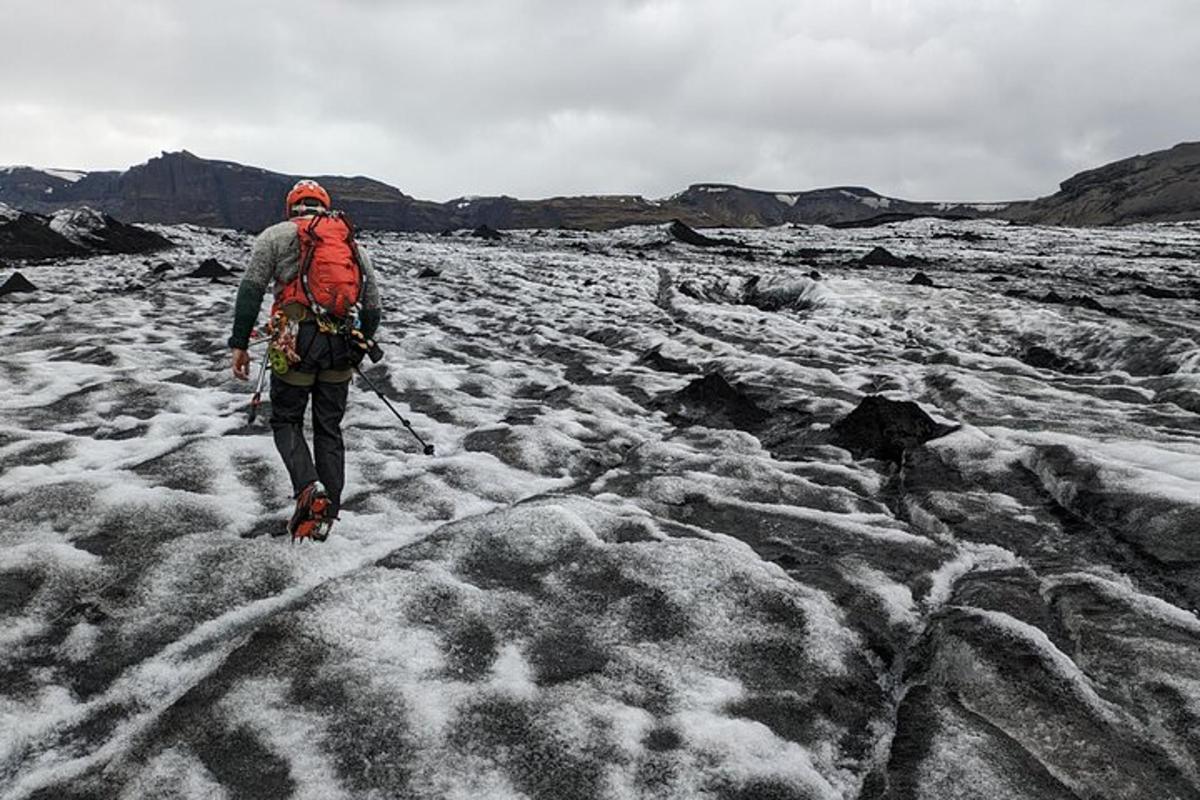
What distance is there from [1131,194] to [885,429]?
126 m

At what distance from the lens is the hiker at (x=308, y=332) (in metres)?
5.45

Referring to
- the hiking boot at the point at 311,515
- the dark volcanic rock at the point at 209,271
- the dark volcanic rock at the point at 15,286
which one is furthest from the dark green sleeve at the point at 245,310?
the dark volcanic rock at the point at 209,271

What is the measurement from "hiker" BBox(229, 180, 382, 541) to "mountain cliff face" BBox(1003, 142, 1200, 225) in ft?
362

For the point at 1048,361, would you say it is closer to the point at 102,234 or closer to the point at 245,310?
the point at 245,310

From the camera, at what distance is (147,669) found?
164 inches

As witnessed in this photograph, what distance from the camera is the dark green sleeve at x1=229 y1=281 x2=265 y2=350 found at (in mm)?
5410

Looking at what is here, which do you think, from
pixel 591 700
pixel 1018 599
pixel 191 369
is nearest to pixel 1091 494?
pixel 1018 599

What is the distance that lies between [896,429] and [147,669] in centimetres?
736

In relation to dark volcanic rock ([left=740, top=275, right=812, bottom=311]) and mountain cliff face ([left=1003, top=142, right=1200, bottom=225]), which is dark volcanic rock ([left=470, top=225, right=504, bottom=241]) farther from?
mountain cliff face ([left=1003, top=142, right=1200, bottom=225])

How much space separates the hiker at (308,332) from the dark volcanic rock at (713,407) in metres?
5.07

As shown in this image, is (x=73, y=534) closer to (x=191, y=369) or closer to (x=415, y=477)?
(x=415, y=477)

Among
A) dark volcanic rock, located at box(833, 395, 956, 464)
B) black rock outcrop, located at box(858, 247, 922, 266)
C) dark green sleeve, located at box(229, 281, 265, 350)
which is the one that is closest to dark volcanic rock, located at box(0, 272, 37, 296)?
dark green sleeve, located at box(229, 281, 265, 350)

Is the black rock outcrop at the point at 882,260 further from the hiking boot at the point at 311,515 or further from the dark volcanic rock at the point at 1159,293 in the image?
the hiking boot at the point at 311,515

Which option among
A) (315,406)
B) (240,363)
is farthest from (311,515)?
(240,363)
